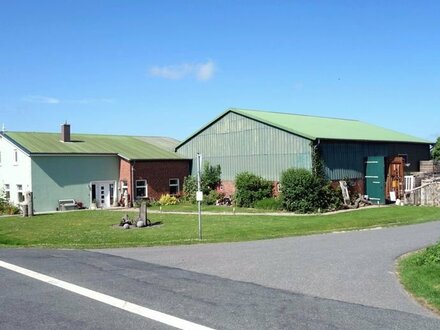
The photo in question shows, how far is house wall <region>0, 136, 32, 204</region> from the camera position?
116 ft

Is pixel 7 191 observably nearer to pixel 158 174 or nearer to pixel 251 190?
pixel 158 174

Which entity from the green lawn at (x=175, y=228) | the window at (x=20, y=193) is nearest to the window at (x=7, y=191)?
the window at (x=20, y=193)

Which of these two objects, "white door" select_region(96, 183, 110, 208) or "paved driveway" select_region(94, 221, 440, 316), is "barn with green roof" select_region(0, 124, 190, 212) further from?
"paved driveway" select_region(94, 221, 440, 316)

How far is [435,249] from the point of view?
12156 millimetres

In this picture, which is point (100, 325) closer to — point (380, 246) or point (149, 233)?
point (380, 246)

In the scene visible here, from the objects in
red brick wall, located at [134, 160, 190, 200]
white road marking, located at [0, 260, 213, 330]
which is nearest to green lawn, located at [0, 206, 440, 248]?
white road marking, located at [0, 260, 213, 330]

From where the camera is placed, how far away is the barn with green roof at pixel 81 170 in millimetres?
35594

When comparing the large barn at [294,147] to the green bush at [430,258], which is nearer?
the green bush at [430,258]

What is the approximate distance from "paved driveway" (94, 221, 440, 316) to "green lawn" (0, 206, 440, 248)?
2165 mm

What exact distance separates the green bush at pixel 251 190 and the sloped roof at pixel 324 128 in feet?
13.0

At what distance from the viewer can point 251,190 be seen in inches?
1373

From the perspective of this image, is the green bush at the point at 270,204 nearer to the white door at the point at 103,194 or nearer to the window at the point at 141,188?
the window at the point at 141,188

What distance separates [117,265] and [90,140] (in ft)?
104

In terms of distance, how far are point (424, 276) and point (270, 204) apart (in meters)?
22.8
